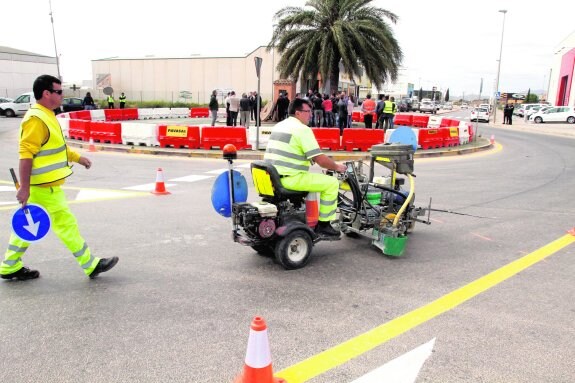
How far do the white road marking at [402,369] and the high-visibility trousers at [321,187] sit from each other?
6.67ft

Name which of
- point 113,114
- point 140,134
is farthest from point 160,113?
point 140,134

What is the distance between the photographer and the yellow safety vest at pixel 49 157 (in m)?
4.21

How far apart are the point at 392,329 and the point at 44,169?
3.40 metres

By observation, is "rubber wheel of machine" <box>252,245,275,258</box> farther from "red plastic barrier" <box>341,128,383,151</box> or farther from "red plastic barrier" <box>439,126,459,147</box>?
"red plastic barrier" <box>439,126,459,147</box>

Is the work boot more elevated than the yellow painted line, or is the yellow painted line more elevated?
the work boot

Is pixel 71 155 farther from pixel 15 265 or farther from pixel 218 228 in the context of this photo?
pixel 218 228

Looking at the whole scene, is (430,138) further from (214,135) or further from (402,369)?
(402,369)

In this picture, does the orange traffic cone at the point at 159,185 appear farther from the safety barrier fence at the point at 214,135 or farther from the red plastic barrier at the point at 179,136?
the red plastic barrier at the point at 179,136

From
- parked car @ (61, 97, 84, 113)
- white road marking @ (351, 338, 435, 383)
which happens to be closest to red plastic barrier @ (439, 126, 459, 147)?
white road marking @ (351, 338, 435, 383)

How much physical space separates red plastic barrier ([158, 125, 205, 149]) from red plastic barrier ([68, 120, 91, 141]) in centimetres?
343

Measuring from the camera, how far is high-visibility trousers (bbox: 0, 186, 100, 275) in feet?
14.2

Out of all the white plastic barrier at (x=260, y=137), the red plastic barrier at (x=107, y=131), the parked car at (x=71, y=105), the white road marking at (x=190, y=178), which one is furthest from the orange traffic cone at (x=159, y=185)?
the parked car at (x=71, y=105)

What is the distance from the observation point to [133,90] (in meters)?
58.3

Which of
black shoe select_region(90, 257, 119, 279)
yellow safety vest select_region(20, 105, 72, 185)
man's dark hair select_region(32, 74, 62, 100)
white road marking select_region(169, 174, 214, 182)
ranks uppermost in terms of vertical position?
man's dark hair select_region(32, 74, 62, 100)
